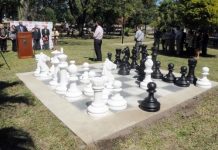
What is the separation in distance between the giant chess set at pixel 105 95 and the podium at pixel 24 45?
191 inches

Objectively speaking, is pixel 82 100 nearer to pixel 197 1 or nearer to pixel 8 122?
pixel 8 122

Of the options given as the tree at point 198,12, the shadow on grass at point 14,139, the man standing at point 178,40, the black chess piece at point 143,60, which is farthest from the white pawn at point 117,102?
the man standing at point 178,40

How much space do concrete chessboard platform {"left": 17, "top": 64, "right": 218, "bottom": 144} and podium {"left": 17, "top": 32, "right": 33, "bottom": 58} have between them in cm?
555

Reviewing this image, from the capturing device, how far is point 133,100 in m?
6.12

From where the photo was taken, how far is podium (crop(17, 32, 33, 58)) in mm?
13266

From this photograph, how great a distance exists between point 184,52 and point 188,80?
361 inches

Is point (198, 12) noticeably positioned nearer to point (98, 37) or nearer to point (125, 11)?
point (98, 37)

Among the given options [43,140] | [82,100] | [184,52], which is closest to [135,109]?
[82,100]

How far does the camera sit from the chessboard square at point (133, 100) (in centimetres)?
586

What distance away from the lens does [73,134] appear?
4.48m

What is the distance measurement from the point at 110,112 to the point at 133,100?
0.96 metres

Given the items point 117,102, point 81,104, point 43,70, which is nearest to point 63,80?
point 81,104

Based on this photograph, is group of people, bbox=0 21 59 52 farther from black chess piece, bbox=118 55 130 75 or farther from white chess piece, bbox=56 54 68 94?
white chess piece, bbox=56 54 68 94

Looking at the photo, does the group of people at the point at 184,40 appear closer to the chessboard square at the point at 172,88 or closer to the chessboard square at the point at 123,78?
the chessboard square at the point at 123,78
